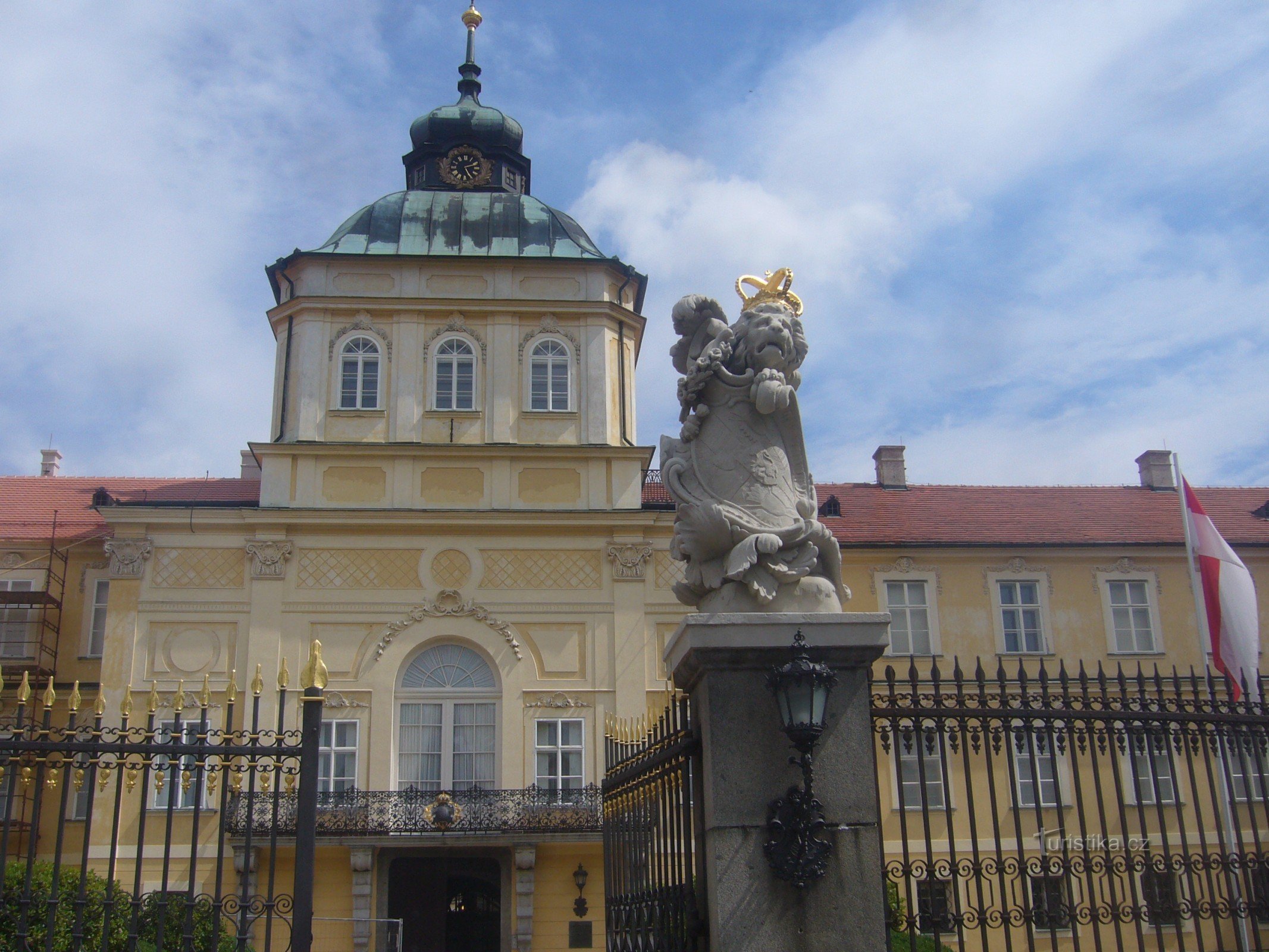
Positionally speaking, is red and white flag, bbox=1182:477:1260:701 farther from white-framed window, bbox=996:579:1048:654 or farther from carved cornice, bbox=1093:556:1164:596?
carved cornice, bbox=1093:556:1164:596

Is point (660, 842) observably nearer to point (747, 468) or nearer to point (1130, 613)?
point (747, 468)

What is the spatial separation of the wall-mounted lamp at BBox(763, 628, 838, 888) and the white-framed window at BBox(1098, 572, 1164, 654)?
853 inches

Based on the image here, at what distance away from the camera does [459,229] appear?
26531mm

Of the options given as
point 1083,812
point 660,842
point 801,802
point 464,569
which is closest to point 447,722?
point 464,569

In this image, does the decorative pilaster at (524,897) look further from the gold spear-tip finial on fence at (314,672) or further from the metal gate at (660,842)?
the gold spear-tip finial on fence at (314,672)

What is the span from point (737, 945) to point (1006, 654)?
2096 centimetres

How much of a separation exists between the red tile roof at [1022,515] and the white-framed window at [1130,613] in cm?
88

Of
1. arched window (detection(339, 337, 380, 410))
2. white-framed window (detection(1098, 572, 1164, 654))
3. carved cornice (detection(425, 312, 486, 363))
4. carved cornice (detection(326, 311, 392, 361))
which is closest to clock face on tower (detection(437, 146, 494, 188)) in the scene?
carved cornice (detection(425, 312, 486, 363))

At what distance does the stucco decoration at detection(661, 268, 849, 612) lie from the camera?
598cm

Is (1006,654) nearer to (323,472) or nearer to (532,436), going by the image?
(532,436)

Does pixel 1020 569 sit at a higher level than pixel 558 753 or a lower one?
higher

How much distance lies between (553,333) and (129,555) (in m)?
9.61

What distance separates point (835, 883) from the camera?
214 inches

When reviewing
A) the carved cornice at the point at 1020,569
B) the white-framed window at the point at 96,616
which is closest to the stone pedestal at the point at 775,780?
the carved cornice at the point at 1020,569
